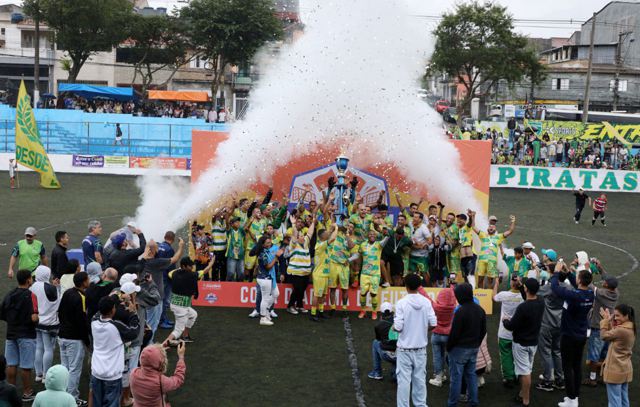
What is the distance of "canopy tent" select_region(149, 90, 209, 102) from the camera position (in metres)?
52.0

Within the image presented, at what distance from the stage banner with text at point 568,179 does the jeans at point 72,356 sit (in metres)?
28.8

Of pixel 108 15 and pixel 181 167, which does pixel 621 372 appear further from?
pixel 108 15

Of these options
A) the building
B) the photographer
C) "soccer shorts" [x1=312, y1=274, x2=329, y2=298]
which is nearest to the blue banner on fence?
"soccer shorts" [x1=312, y1=274, x2=329, y2=298]

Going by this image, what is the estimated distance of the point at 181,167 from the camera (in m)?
37.0

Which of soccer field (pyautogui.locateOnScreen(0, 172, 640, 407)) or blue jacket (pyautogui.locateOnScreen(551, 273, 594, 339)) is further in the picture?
soccer field (pyautogui.locateOnScreen(0, 172, 640, 407))

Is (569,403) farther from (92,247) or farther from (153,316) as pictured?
(92,247)

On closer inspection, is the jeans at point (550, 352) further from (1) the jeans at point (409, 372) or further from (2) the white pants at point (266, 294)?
(2) the white pants at point (266, 294)

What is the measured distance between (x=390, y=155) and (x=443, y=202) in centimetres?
173

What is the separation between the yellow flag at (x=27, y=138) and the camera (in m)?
27.7

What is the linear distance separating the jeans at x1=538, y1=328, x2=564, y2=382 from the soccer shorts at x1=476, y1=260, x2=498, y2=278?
4099 millimetres

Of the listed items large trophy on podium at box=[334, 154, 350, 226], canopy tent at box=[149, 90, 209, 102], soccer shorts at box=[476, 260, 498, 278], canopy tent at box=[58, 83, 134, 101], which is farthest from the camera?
canopy tent at box=[149, 90, 209, 102]

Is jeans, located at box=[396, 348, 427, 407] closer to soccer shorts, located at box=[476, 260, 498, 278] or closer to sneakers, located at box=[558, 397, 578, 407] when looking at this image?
sneakers, located at box=[558, 397, 578, 407]

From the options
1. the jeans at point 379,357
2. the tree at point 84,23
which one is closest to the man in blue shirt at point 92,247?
the jeans at point 379,357

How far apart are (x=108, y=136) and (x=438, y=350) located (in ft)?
115
